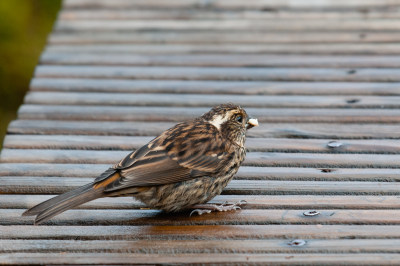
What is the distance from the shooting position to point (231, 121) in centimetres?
444

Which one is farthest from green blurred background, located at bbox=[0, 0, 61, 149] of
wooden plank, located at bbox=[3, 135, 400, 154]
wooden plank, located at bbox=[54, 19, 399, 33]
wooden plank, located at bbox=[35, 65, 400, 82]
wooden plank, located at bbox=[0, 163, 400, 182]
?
wooden plank, located at bbox=[0, 163, 400, 182]

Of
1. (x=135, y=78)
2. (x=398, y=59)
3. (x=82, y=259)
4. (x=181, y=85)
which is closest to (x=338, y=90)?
(x=398, y=59)

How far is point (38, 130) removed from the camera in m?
5.04

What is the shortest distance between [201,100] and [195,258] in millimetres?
2135

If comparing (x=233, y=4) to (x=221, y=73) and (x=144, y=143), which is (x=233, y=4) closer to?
(x=221, y=73)

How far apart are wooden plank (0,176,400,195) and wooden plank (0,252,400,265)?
0.72m

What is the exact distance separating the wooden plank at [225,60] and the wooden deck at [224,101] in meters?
0.02

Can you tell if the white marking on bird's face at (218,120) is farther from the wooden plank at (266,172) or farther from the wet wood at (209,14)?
the wet wood at (209,14)

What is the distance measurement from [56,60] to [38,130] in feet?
4.32

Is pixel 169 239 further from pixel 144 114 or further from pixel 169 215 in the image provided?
pixel 144 114

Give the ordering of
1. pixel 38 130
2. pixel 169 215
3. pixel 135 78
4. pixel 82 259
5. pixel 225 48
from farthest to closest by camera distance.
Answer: pixel 225 48 → pixel 135 78 → pixel 38 130 → pixel 169 215 → pixel 82 259

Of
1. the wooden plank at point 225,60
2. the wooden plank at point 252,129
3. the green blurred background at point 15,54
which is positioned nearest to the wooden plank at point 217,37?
the wooden plank at point 225,60

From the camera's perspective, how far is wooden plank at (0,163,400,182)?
4246mm

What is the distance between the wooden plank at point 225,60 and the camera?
591 cm
